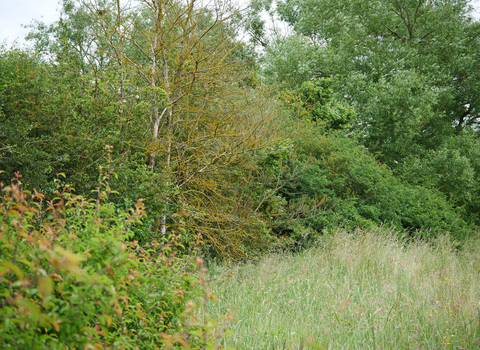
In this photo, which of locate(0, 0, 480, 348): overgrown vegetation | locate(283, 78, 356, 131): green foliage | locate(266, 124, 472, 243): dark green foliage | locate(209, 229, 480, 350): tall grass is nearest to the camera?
locate(0, 0, 480, 348): overgrown vegetation

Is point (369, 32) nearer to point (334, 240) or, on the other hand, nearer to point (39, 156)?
point (334, 240)

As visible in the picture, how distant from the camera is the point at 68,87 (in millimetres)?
5180

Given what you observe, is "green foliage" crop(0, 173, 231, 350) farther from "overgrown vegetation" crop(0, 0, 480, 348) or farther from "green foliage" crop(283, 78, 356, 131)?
"green foliage" crop(283, 78, 356, 131)

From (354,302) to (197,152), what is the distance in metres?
3.31

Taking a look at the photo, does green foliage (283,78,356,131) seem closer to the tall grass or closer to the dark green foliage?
the dark green foliage

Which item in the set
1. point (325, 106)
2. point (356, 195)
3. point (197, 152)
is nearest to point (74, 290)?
point (197, 152)

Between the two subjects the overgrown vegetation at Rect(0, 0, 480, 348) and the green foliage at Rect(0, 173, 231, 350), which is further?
the overgrown vegetation at Rect(0, 0, 480, 348)

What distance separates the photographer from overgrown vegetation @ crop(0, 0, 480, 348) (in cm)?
185

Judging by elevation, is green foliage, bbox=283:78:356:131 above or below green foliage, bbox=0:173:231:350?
above

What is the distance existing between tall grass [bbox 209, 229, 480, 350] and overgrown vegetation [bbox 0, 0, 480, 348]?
639 mm

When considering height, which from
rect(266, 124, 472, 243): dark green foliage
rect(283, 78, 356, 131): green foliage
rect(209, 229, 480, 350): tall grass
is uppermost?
rect(283, 78, 356, 131): green foliage

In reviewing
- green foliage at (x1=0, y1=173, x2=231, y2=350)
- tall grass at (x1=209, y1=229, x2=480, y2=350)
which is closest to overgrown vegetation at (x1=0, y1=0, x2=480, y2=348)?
green foliage at (x1=0, y1=173, x2=231, y2=350)

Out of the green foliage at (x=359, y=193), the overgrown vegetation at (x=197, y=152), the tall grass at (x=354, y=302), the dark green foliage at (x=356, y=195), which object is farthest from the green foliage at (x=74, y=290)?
the green foliage at (x=359, y=193)

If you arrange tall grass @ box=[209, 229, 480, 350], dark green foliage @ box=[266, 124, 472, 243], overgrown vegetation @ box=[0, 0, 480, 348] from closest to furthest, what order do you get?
overgrown vegetation @ box=[0, 0, 480, 348] → tall grass @ box=[209, 229, 480, 350] → dark green foliage @ box=[266, 124, 472, 243]
